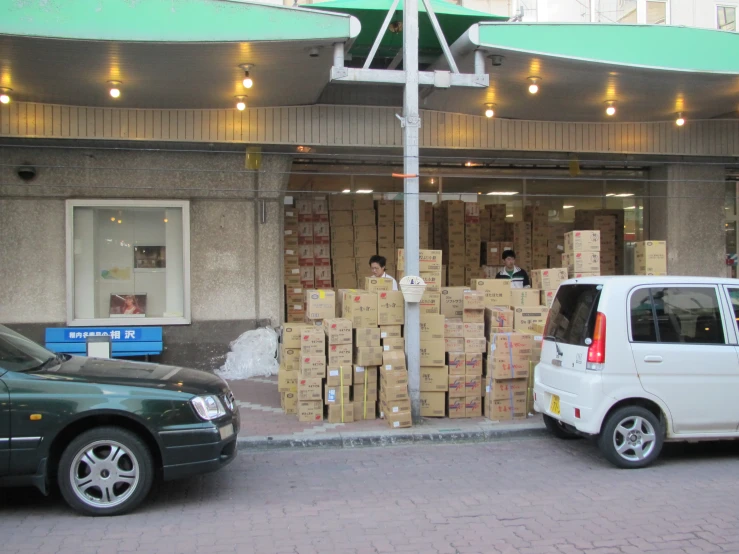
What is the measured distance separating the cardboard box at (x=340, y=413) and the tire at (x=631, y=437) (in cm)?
292

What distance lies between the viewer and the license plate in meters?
5.43

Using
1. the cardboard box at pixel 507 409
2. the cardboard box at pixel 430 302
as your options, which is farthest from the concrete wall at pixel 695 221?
the cardboard box at pixel 430 302

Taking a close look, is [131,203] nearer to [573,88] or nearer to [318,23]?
[318,23]

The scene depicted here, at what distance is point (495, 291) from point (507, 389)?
4.88ft

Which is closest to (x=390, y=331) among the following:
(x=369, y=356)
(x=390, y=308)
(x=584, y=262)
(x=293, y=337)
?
(x=390, y=308)

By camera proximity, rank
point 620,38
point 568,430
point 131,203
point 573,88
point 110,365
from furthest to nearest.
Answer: point 131,203 < point 573,88 < point 620,38 < point 568,430 < point 110,365

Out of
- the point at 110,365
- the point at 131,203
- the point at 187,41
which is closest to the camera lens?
the point at 110,365

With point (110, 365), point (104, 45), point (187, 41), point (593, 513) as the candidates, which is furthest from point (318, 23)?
point (593, 513)

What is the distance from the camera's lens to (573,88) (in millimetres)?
9789

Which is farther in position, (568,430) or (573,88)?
(573,88)

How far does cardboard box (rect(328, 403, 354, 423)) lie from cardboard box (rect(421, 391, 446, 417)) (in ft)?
3.02

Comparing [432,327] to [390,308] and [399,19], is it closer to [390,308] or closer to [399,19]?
[390,308]

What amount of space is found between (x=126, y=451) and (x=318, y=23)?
211 inches

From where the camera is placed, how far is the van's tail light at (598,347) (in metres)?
6.25
